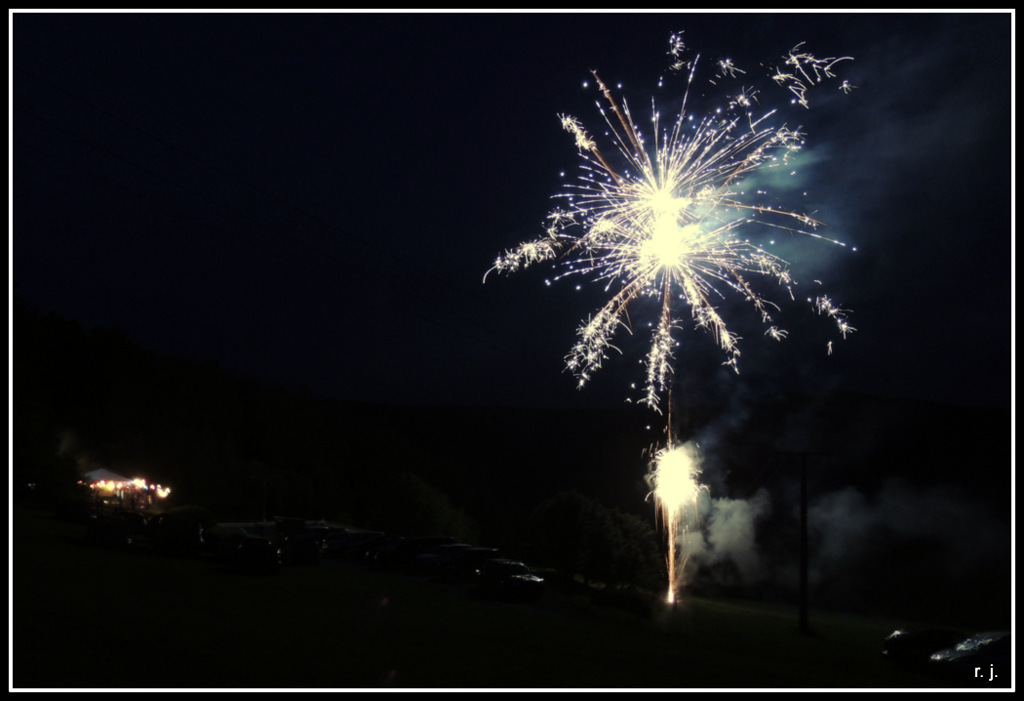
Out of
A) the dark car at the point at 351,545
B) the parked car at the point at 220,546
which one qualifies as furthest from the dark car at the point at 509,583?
the dark car at the point at 351,545

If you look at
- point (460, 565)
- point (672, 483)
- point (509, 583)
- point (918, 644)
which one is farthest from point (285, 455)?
point (918, 644)

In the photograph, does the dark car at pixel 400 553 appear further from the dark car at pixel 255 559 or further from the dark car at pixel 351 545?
the dark car at pixel 255 559

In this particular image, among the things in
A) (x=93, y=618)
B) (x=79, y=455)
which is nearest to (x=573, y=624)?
(x=93, y=618)

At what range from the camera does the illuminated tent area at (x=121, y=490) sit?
47281mm

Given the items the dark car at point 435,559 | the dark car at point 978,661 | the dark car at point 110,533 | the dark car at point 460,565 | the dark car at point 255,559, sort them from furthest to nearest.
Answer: the dark car at point 435,559, the dark car at point 460,565, the dark car at point 110,533, the dark car at point 255,559, the dark car at point 978,661

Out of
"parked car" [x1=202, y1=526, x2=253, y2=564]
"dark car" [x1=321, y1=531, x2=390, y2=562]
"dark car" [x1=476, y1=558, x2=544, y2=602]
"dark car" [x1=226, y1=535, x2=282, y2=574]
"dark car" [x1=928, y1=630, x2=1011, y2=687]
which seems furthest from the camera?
"dark car" [x1=321, y1=531, x2=390, y2=562]

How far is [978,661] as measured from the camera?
17.3 m

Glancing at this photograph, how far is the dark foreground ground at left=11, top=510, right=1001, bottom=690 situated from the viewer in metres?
12.4

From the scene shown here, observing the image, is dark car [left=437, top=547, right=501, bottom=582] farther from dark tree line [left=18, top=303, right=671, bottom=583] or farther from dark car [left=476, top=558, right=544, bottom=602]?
dark tree line [left=18, top=303, right=671, bottom=583]

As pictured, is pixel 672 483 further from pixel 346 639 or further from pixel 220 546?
pixel 346 639

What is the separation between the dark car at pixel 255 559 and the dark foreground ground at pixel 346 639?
59 centimetres

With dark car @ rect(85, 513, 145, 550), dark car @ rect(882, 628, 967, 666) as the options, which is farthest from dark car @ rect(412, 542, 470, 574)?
dark car @ rect(882, 628, 967, 666)

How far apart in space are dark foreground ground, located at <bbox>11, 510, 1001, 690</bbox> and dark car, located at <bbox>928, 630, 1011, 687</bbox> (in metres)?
0.58

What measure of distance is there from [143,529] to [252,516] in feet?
84.4
